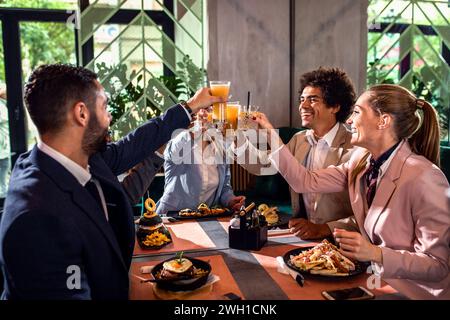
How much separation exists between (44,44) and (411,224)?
16.0 ft

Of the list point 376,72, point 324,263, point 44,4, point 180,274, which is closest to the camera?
point 180,274

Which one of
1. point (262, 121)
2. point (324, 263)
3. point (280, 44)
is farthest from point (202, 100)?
point (280, 44)

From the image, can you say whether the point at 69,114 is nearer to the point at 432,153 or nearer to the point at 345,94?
the point at 432,153

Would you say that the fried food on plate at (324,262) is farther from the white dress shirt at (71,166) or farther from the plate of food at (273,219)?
the white dress shirt at (71,166)

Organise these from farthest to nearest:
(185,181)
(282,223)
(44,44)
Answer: (44,44) → (185,181) → (282,223)

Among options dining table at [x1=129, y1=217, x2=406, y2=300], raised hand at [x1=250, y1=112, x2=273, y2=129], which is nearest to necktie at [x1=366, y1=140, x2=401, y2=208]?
dining table at [x1=129, y1=217, x2=406, y2=300]

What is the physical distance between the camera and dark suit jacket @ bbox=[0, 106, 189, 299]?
3.76 feet

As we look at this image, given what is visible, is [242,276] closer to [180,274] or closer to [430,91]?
[180,274]

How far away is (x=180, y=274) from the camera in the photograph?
1.46 meters

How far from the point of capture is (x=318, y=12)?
507 centimetres

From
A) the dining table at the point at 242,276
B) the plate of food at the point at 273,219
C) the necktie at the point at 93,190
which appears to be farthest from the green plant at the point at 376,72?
the necktie at the point at 93,190

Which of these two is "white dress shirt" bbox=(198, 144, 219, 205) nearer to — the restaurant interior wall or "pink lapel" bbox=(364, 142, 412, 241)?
"pink lapel" bbox=(364, 142, 412, 241)

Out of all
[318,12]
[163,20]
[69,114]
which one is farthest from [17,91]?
[69,114]
